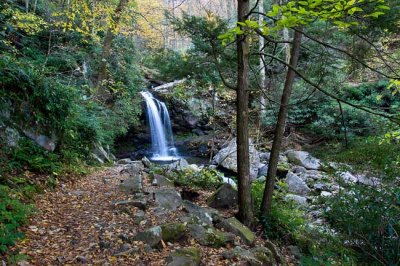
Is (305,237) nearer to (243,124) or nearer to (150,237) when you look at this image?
(243,124)

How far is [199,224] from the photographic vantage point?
444cm

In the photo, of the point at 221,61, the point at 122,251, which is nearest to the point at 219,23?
the point at 221,61

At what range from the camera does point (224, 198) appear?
5.59m

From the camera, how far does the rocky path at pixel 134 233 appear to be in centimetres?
342

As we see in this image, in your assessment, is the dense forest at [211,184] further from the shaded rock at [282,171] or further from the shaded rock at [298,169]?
the shaded rock at [298,169]

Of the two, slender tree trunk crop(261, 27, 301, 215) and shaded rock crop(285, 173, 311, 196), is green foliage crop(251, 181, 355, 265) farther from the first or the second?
shaded rock crop(285, 173, 311, 196)

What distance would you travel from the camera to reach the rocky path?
11.2 ft

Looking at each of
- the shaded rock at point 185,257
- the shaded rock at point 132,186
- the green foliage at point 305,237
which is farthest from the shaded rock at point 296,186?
the shaded rock at point 185,257

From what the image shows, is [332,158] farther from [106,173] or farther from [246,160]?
[106,173]

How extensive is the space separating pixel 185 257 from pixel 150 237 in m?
0.54

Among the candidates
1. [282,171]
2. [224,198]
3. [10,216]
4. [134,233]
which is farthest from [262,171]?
[10,216]

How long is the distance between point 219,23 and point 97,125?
186 inches

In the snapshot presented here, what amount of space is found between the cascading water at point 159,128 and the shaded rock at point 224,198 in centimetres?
1089

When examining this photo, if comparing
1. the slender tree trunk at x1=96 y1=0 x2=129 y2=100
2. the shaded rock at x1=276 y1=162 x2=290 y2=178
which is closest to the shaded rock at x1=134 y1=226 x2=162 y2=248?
the shaded rock at x1=276 y1=162 x2=290 y2=178
